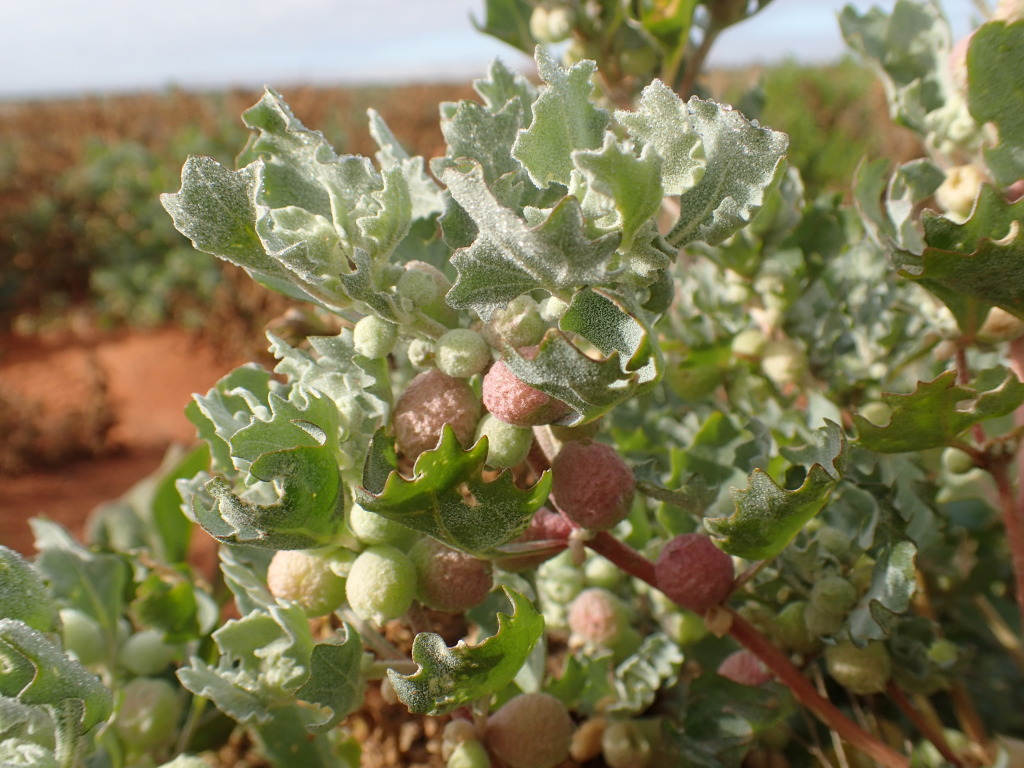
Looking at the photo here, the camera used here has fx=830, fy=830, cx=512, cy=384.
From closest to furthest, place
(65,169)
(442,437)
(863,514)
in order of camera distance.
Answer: (442,437) < (863,514) < (65,169)

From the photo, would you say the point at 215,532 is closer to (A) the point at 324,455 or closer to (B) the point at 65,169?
(A) the point at 324,455

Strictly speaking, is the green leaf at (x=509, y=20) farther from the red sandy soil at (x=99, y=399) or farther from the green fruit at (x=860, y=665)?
the red sandy soil at (x=99, y=399)

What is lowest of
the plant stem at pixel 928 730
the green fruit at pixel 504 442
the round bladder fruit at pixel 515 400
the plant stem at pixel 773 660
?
the plant stem at pixel 928 730

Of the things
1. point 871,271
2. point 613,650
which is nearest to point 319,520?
point 613,650

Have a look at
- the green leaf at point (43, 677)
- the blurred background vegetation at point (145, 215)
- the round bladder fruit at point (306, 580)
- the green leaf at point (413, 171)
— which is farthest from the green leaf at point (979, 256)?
the blurred background vegetation at point (145, 215)

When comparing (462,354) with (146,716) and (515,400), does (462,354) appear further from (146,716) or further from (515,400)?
(146,716)

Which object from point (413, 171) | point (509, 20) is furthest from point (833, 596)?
point (509, 20)

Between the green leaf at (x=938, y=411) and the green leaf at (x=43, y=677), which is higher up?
the green leaf at (x=938, y=411)

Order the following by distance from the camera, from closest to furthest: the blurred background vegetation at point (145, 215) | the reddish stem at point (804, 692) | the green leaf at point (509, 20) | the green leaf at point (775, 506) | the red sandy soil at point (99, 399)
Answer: the green leaf at point (775, 506), the reddish stem at point (804, 692), the green leaf at point (509, 20), the red sandy soil at point (99, 399), the blurred background vegetation at point (145, 215)
